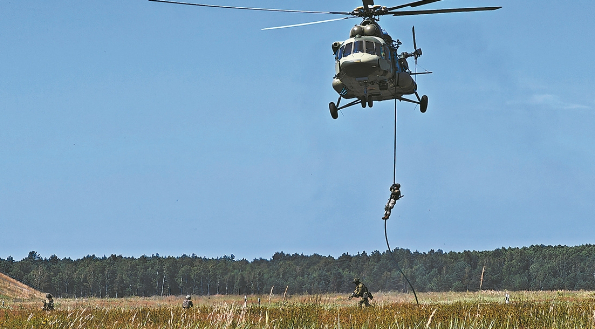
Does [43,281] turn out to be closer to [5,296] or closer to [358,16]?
[5,296]

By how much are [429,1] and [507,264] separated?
14339 cm

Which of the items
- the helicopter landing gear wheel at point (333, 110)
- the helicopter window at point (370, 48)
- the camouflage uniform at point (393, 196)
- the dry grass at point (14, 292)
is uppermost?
the helicopter window at point (370, 48)

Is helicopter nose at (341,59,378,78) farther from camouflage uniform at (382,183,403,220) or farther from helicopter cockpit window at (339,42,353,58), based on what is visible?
camouflage uniform at (382,183,403,220)

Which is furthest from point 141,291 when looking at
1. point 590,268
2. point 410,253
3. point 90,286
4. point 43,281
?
point 590,268

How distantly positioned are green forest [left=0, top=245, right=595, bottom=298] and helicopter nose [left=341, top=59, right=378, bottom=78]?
4568 inches

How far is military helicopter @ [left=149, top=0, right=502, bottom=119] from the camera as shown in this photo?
19328 millimetres

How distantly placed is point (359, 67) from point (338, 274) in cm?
13849

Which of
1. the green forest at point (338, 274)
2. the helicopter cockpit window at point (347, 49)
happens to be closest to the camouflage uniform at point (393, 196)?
the helicopter cockpit window at point (347, 49)

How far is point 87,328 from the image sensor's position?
30.1 feet

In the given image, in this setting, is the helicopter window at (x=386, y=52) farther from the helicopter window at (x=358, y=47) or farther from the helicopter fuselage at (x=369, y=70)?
the helicopter window at (x=358, y=47)

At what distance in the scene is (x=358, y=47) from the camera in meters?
19.7

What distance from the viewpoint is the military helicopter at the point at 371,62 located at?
1933 cm

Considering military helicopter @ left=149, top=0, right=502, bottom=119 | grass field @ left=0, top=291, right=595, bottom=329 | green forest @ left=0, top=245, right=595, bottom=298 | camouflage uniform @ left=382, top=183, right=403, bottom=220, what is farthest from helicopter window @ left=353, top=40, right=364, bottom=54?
green forest @ left=0, top=245, right=595, bottom=298

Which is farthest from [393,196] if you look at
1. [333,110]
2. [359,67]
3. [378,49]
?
[333,110]
